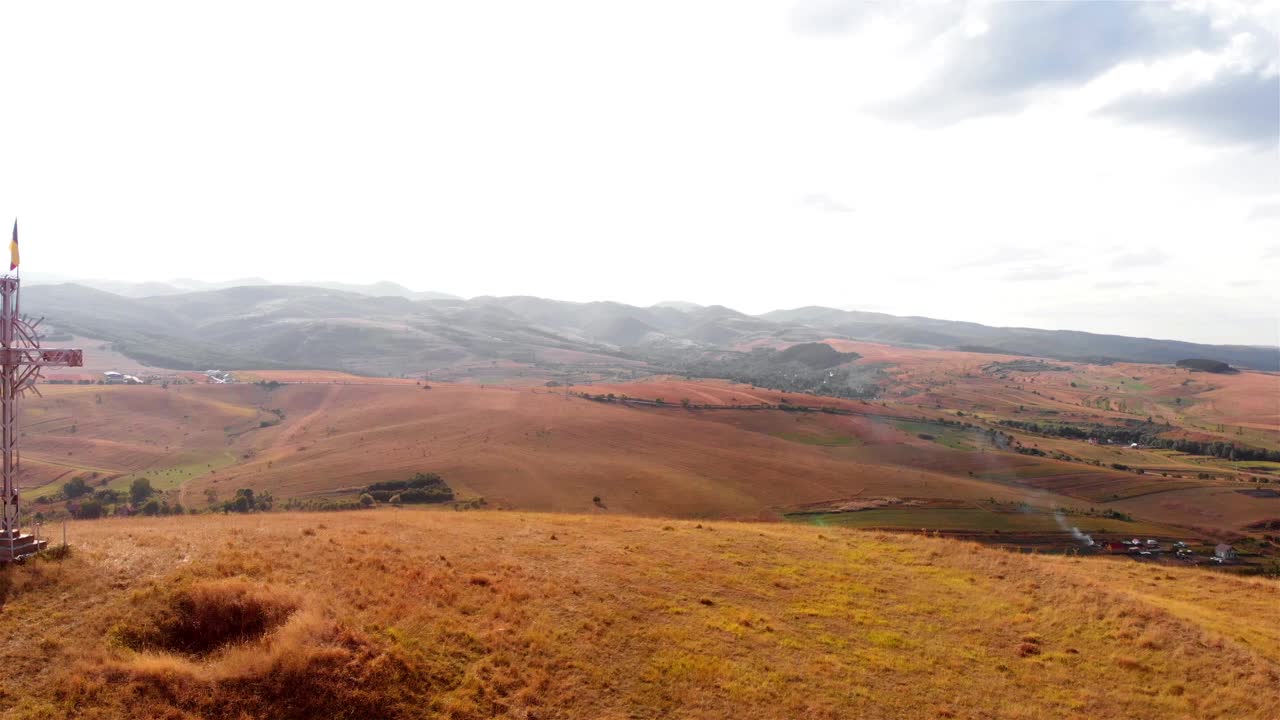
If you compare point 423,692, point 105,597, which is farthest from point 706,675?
point 105,597

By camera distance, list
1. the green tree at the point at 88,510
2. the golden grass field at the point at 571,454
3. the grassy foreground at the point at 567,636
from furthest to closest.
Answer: the golden grass field at the point at 571,454
the green tree at the point at 88,510
the grassy foreground at the point at 567,636

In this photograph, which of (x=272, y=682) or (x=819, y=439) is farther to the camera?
(x=819, y=439)

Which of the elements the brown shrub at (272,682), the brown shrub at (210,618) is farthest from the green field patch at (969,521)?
the brown shrub at (210,618)

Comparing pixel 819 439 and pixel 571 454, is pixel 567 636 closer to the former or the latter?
pixel 571 454

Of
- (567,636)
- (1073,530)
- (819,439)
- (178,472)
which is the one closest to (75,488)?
(178,472)

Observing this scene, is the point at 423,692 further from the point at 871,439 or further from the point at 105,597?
the point at 871,439

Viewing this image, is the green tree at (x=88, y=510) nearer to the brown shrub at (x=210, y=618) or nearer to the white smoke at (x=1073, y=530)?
the brown shrub at (x=210, y=618)
